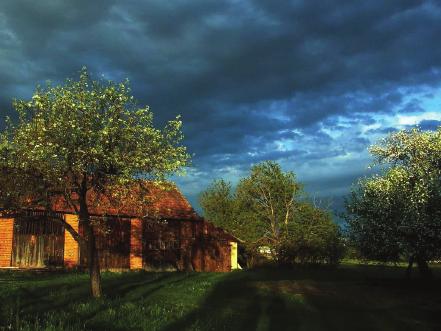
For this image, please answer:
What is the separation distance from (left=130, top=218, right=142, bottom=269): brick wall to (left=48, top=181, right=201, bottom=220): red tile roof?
1.70m

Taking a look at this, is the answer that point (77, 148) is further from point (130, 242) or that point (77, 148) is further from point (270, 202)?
point (270, 202)

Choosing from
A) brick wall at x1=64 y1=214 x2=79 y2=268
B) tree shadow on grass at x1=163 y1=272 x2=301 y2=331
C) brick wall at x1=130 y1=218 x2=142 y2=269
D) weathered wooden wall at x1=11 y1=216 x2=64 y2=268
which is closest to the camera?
tree shadow on grass at x1=163 y1=272 x2=301 y2=331

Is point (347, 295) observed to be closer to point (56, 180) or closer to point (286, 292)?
point (286, 292)

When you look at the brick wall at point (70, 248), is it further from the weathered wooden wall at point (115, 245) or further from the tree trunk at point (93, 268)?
the tree trunk at point (93, 268)

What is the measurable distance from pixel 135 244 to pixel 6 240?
1246 centimetres

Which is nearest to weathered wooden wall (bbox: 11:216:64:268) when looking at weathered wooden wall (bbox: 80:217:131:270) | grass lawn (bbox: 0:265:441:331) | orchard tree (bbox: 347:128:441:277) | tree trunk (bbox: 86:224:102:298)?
weathered wooden wall (bbox: 80:217:131:270)

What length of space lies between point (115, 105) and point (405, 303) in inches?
842

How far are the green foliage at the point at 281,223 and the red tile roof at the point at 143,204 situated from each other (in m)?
15.1

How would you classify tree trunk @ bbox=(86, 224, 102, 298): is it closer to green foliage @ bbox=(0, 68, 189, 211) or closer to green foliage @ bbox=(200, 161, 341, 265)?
green foliage @ bbox=(0, 68, 189, 211)

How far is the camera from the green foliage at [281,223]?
227 feet

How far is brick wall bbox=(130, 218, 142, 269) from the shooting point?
4947 cm

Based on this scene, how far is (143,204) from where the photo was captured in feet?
88.6

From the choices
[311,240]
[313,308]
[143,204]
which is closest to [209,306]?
[313,308]

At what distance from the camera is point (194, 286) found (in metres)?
32.3
